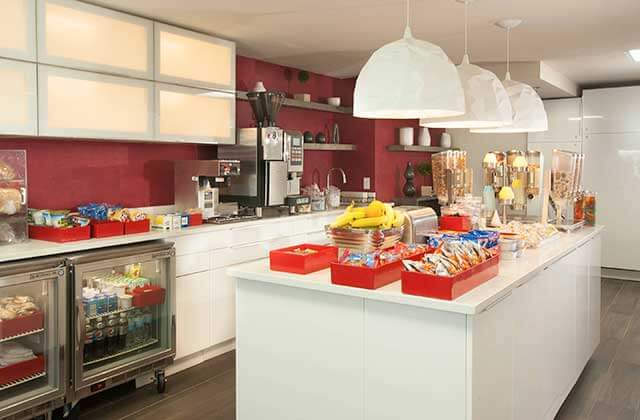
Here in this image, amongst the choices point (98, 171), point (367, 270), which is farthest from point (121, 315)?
point (367, 270)

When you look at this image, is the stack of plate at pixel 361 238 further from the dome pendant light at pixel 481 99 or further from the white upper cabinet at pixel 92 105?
the white upper cabinet at pixel 92 105

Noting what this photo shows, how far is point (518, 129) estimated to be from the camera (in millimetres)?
3416

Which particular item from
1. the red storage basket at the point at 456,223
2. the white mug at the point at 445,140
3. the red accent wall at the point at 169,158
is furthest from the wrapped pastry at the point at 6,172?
the white mug at the point at 445,140

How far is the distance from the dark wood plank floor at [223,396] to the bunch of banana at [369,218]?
1293 millimetres

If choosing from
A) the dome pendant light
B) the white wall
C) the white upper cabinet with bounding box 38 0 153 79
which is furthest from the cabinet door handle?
the white wall

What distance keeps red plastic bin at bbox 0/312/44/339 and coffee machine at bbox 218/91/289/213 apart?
1908 mm

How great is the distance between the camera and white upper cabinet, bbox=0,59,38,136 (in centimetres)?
297

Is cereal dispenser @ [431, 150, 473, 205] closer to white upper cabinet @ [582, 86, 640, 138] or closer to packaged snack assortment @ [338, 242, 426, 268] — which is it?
packaged snack assortment @ [338, 242, 426, 268]

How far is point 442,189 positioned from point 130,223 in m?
2.21

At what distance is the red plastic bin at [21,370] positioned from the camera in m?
2.84

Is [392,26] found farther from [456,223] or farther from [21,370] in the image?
[21,370]

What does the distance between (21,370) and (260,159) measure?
2281 millimetres

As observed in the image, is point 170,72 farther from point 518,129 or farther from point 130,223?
point 518,129

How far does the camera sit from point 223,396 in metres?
3.42
